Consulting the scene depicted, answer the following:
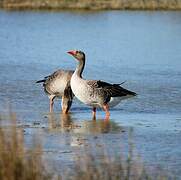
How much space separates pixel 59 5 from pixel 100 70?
2844cm

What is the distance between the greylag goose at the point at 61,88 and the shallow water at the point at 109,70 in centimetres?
22

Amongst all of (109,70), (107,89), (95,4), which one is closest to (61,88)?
(107,89)

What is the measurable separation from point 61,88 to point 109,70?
541 centimetres

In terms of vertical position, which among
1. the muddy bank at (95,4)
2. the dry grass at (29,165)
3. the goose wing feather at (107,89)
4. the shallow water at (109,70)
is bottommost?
the shallow water at (109,70)

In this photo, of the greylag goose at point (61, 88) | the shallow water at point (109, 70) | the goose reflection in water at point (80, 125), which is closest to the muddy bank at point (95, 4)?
the shallow water at point (109, 70)

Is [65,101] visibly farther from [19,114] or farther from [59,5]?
[59,5]

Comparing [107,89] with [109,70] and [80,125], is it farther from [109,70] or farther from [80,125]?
[109,70]

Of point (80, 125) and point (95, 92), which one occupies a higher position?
point (95, 92)

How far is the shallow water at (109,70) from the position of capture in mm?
10555

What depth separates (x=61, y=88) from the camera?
1318 centimetres

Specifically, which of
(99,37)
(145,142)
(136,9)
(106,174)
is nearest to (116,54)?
(99,37)

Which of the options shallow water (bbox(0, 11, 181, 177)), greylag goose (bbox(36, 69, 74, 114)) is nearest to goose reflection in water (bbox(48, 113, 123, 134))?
shallow water (bbox(0, 11, 181, 177))

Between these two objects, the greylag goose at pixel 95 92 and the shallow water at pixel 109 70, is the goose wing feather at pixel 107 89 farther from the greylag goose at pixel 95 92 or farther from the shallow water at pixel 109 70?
the shallow water at pixel 109 70

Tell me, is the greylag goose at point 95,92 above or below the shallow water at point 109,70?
above
